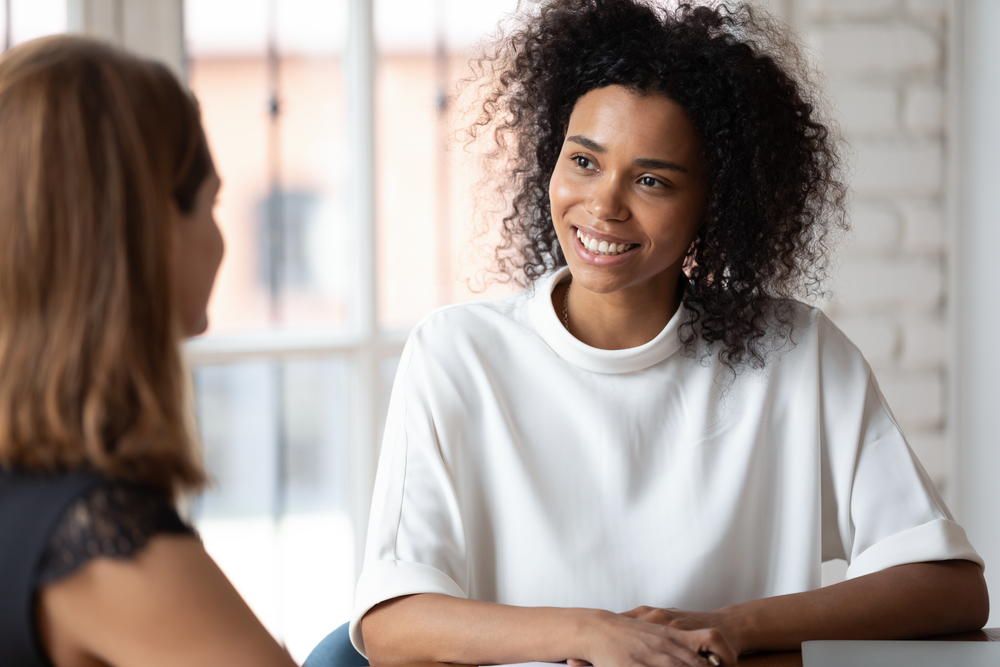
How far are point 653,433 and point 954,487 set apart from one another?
1279 mm

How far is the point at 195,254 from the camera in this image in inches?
29.1

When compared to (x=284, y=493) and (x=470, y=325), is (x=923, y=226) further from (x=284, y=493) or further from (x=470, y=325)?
(x=284, y=493)

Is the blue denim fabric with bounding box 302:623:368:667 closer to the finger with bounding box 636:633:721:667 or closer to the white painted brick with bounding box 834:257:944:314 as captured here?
the finger with bounding box 636:633:721:667

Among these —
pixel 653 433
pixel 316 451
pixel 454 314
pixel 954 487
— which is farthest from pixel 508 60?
pixel 954 487

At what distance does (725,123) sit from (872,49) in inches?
39.3

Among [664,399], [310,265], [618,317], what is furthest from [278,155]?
[664,399]

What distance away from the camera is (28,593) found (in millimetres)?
602

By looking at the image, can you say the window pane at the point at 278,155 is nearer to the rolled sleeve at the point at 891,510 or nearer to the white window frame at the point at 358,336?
the white window frame at the point at 358,336

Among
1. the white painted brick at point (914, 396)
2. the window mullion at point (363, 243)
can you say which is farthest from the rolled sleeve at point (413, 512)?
the white painted brick at point (914, 396)

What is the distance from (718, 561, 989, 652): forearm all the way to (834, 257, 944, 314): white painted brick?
102 centimetres

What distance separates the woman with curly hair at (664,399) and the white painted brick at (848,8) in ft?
2.42

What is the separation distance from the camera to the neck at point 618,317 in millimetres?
1364

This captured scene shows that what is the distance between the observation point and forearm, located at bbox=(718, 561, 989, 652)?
1.06 metres

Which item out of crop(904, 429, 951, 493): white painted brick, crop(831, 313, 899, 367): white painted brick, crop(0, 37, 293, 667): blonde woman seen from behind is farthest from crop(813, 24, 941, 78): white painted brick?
crop(0, 37, 293, 667): blonde woman seen from behind
